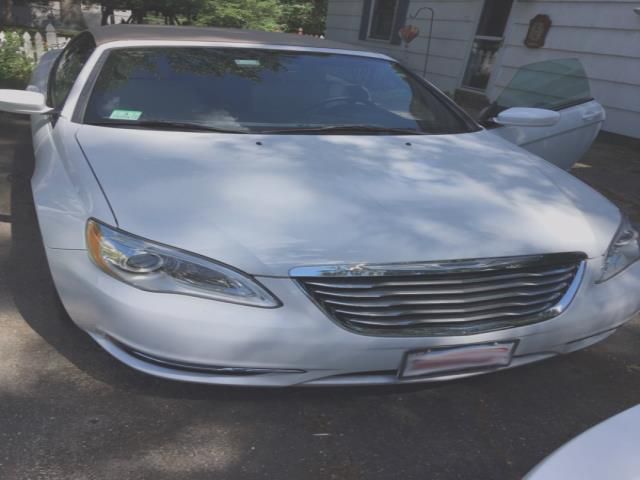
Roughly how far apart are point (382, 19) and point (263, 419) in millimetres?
12442

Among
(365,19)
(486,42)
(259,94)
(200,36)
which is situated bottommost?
(365,19)

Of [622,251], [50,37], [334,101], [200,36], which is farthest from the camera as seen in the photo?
[50,37]

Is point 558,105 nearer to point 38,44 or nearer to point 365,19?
point 38,44

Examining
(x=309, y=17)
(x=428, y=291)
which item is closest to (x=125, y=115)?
(x=428, y=291)

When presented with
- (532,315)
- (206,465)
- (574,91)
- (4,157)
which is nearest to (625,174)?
(574,91)

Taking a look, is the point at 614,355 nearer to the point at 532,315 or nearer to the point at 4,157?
the point at 532,315

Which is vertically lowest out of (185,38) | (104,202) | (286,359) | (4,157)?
(4,157)

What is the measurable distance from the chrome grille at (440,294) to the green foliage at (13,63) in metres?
7.46

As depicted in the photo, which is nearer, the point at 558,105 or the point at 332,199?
the point at 332,199

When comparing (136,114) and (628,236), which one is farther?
(136,114)

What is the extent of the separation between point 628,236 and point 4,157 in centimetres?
489

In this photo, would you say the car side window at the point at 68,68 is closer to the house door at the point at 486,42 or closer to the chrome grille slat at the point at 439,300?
the chrome grille slat at the point at 439,300

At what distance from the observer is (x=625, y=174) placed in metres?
5.85

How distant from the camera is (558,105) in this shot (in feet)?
14.2
